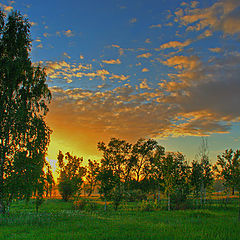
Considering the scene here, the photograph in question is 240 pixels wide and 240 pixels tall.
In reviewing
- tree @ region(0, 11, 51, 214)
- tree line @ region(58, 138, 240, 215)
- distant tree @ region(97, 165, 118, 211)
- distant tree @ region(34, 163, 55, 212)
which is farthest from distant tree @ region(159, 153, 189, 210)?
tree @ region(0, 11, 51, 214)

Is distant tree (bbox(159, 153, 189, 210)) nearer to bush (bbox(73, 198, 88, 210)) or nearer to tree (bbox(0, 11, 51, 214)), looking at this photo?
bush (bbox(73, 198, 88, 210))

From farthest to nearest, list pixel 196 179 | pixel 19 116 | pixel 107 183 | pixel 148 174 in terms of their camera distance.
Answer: pixel 148 174 → pixel 196 179 → pixel 107 183 → pixel 19 116

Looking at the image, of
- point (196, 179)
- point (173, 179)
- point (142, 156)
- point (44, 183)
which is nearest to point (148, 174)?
point (142, 156)

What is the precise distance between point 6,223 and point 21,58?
477 inches

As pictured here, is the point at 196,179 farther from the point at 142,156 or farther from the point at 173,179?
the point at 142,156

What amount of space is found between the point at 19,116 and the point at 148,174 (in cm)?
4831

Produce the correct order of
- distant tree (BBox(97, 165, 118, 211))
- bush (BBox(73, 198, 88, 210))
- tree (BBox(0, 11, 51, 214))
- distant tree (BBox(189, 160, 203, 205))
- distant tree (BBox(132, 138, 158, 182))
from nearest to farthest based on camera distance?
tree (BBox(0, 11, 51, 214)) < distant tree (BBox(97, 165, 118, 211)) < bush (BBox(73, 198, 88, 210)) < distant tree (BBox(189, 160, 203, 205)) < distant tree (BBox(132, 138, 158, 182))

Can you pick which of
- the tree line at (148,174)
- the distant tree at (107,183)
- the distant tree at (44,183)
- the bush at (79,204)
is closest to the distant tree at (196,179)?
the tree line at (148,174)

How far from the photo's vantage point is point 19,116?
1769 cm

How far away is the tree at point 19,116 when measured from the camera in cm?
1777

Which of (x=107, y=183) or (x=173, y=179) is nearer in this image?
(x=107, y=183)

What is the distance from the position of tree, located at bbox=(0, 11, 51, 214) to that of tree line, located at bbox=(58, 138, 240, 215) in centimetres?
1389

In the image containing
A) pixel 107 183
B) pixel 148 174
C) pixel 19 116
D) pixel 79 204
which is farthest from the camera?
pixel 148 174

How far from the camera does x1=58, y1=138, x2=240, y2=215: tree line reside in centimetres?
3142
